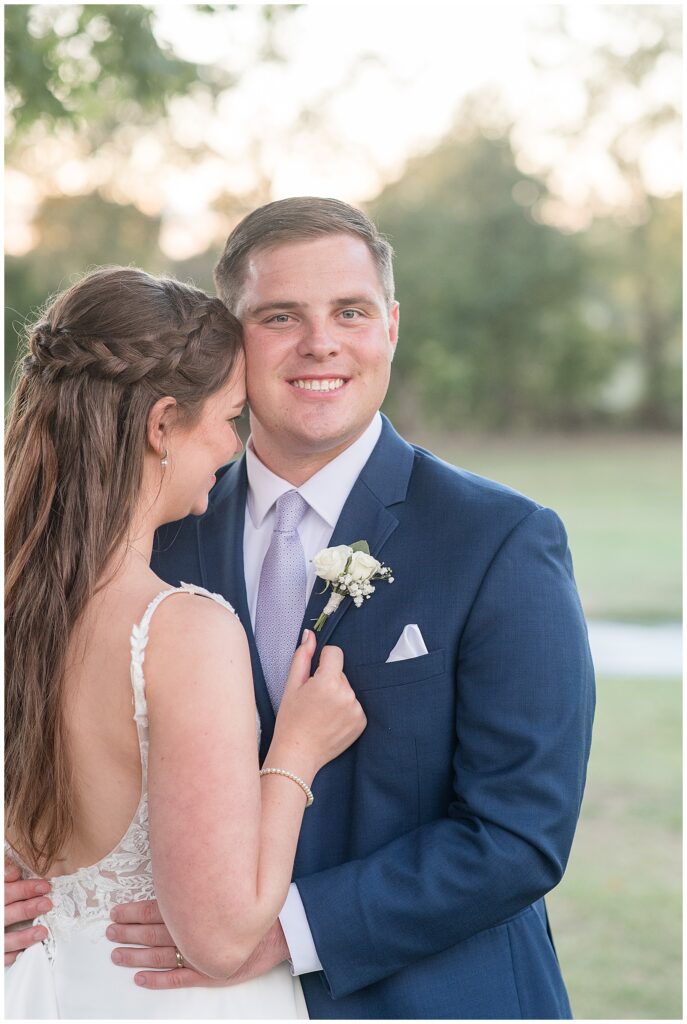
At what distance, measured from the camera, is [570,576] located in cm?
250

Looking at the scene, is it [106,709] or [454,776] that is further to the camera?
[454,776]

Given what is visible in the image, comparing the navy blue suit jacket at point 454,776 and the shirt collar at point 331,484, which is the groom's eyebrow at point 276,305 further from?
the navy blue suit jacket at point 454,776

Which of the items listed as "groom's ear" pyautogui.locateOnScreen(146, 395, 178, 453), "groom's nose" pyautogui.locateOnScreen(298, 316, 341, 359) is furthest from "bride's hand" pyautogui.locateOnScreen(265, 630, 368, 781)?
"groom's nose" pyautogui.locateOnScreen(298, 316, 341, 359)

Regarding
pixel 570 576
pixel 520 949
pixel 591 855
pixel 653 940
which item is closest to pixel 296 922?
pixel 520 949

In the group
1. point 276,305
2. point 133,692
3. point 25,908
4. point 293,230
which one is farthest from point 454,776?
point 293,230

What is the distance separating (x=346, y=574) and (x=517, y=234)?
32.3 m

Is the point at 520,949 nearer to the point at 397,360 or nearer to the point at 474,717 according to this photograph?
the point at 474,717

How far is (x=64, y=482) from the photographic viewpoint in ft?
7.32

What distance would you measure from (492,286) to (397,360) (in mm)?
3812

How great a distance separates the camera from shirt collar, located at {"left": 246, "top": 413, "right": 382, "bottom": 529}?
272 cm

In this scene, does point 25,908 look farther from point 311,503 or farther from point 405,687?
point 311,503

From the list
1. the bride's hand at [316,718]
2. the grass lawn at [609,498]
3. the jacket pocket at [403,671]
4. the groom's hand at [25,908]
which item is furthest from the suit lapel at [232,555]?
the grass lawn at [609,498]

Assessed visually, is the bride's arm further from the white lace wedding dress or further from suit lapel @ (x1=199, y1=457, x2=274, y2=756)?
suit lapel @ (x1=199, y1=457, x2=274, y2=756)

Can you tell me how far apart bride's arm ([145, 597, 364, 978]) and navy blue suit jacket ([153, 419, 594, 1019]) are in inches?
11.4
